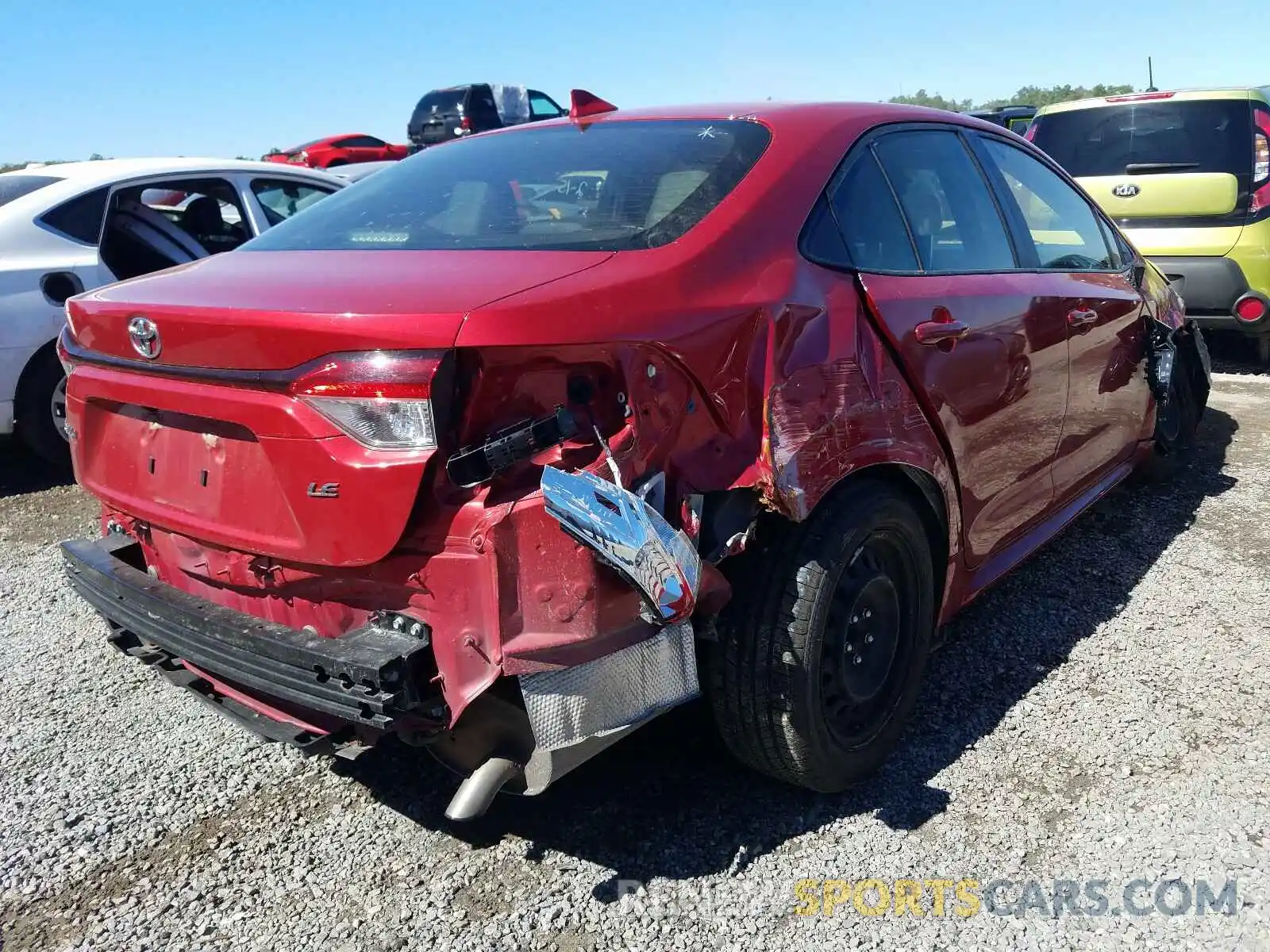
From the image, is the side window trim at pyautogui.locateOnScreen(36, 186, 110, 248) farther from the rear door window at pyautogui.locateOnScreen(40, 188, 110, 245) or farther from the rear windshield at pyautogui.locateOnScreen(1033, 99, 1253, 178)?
the rear windshield at pyautogui.locateOnScreen(1033, 99, 1253, 178)

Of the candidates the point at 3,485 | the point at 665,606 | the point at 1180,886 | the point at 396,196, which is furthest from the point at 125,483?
the point at 3,485

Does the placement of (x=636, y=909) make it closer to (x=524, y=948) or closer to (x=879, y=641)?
(x=524, y=948)

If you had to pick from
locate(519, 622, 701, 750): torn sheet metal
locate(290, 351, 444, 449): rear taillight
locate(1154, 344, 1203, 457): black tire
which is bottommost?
locate(1154, 344, 1203, 457): black tire

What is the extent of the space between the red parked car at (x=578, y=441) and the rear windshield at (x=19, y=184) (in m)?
3.58

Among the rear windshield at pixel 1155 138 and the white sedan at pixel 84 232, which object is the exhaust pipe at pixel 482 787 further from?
the rear windshield at pixel 1155 138

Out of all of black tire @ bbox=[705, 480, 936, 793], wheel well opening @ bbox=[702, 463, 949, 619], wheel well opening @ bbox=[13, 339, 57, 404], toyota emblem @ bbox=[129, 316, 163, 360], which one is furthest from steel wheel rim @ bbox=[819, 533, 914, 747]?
wheel well opening @ bbox=[13, 339, 57, 404]

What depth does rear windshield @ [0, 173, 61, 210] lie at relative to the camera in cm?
555

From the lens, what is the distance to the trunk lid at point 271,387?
1884 mm

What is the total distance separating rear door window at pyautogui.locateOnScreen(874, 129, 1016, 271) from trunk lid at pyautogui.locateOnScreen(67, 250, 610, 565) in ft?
3.72

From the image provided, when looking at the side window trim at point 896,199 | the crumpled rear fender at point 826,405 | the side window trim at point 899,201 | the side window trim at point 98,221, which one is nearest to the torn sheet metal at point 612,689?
the crumpled rear fender at point 826,405

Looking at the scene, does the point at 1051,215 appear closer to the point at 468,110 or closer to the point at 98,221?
the point at 98,221

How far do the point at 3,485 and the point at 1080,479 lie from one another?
5467mm

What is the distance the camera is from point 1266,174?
21.4 ft

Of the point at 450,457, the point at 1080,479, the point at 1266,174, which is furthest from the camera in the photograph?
the point at 1266,174
